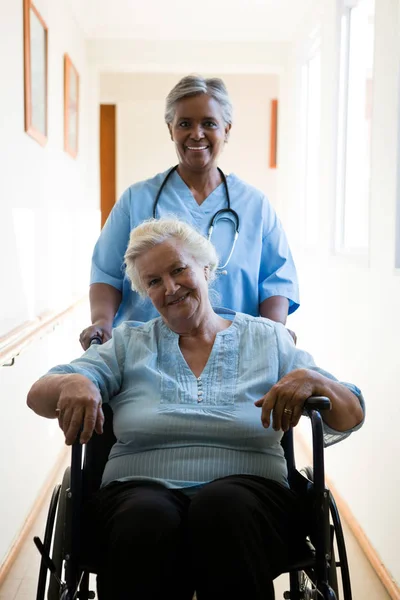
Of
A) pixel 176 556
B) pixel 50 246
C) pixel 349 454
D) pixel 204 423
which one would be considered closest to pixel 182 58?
pixel 50 246

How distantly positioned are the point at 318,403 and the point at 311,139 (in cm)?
354

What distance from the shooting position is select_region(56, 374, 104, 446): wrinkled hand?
1500 mm

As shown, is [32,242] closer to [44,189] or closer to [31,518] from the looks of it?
[44,189]

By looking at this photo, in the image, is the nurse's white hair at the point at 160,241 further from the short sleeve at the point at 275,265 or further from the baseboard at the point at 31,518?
the baseboard at the point at 31,518

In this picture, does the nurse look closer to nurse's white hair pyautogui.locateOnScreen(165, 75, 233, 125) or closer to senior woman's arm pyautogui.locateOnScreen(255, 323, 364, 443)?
nurse's white hair pyautogui.locateOnScreen(165, 75, 233, 125)

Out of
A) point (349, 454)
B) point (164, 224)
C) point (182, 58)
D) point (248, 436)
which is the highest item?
point (182, 58)

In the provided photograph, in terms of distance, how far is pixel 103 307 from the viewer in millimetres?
2199

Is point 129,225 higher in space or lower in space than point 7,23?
lower

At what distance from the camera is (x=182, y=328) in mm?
1804

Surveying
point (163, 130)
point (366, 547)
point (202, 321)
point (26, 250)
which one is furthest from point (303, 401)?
point (163, 130)

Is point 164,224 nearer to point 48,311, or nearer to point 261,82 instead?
point 48,311

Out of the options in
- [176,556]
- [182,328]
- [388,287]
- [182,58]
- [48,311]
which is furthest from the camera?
[182,58]

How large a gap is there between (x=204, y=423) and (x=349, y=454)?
1.70 meters

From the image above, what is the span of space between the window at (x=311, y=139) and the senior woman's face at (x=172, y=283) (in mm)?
2833
